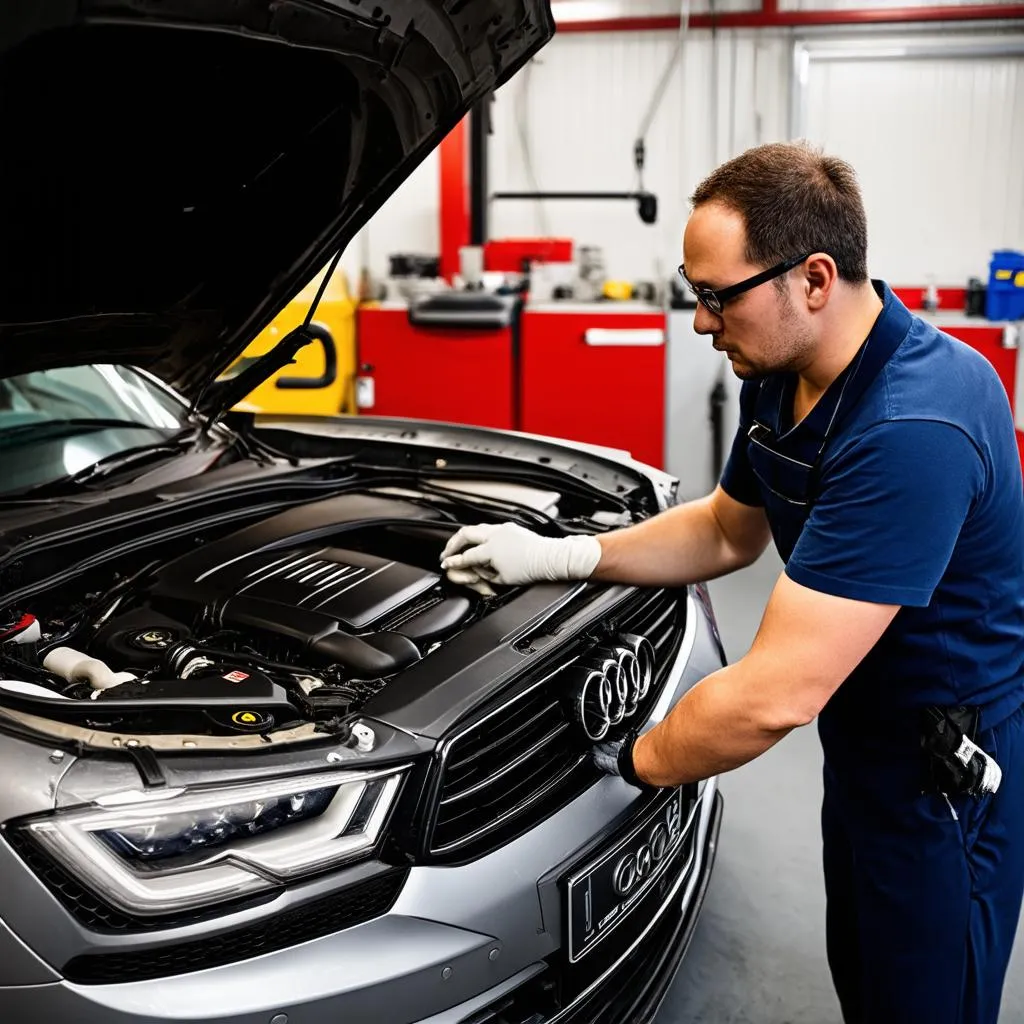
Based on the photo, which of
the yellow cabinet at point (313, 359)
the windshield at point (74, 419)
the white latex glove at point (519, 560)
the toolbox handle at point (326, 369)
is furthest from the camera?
the yellow cabinet at point (313, 359)

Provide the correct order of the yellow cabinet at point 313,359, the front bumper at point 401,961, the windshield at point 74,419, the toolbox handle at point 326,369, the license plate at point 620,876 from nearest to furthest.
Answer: the front bumper at point 401,961 < the license plate at point 620,876 < the windshield at point 74,419 < the toolbox handle at point 326,369 < the yellow cabinet at point 313,359

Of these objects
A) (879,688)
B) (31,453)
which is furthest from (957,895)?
(31,453)

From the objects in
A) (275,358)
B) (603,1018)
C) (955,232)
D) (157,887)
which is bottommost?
(603,1018)

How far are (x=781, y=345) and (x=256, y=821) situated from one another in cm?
87

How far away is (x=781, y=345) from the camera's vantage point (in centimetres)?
141

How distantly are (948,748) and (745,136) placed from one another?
6117 mm

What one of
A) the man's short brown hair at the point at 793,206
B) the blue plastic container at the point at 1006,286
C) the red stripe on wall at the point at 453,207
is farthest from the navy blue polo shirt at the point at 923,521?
the red stripe on wall at the point at 453,207

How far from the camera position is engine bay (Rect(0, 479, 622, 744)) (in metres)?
1.27

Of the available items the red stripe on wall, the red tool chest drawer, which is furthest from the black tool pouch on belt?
the red stripe on wall

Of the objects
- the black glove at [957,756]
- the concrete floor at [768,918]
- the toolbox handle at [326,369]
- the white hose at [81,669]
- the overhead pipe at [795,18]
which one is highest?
the overhead pipe at [795,18]

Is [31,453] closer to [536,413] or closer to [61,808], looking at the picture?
[61,808]

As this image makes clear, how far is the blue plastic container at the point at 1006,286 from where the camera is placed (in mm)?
5465

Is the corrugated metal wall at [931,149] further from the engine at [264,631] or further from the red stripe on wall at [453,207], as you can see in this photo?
the engine at [264,631]

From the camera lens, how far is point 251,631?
161 centimetres
